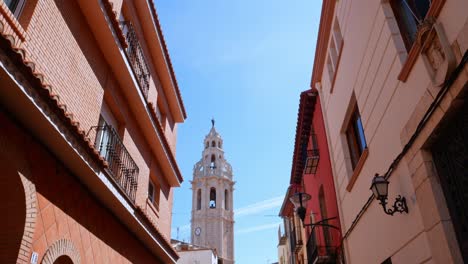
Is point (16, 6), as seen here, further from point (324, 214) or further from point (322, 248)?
point (324, 214)

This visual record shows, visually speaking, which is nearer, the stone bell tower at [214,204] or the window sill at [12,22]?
the window sill at [12,22]

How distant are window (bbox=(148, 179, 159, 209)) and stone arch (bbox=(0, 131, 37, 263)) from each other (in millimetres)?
7101

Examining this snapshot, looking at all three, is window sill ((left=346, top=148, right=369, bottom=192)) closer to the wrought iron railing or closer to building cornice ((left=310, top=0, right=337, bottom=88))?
building cornice ((left=310, top=0, right=337, bottom=88))

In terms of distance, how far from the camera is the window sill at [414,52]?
14.7ft

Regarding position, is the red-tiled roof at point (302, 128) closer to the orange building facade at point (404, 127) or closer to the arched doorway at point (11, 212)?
the orange building facade at point (404, 127)

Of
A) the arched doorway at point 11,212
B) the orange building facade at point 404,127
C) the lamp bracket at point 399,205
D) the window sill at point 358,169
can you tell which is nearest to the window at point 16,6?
the arched doorway at point 11,212

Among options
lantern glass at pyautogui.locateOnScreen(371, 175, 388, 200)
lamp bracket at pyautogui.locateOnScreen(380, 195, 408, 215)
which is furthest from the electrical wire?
lamp bracket at pyautogui.locateOnScreen(380, 195, 408, 215)

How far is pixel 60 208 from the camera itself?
20.1 feet

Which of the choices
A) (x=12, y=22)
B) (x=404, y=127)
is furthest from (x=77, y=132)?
(x=404, y=127)

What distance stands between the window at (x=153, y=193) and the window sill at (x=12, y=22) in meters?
7.73

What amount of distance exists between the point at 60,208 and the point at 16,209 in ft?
3.29

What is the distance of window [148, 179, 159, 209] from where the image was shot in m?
12.4

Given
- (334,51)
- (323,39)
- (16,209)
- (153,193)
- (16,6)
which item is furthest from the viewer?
(153,193)

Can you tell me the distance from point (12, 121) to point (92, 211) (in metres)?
2.82
